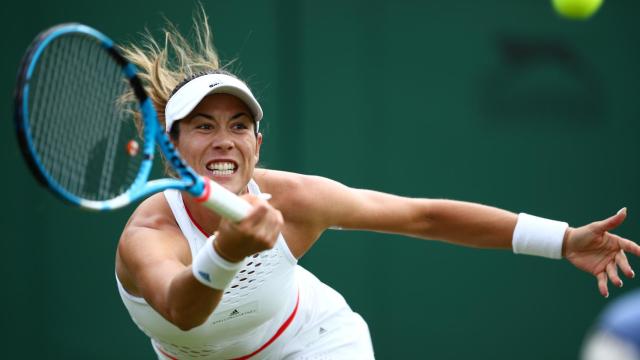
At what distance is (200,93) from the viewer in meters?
3.00

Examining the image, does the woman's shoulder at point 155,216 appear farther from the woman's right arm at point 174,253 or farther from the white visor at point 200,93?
the white visor at point 200,93

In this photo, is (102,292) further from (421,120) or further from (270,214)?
(270,214)

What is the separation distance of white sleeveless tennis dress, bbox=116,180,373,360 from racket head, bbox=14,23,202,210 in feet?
1.03

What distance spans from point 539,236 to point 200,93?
47.9 inches

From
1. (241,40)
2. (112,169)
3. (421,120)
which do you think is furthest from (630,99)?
(112,169)

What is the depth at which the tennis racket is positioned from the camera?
2342mm

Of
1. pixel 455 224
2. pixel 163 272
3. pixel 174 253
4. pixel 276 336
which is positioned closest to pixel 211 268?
pixel 163 272

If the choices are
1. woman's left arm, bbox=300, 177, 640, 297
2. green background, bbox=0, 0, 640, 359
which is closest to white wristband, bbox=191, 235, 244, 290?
woman's left arm, bbox=300, 177, 640, 297

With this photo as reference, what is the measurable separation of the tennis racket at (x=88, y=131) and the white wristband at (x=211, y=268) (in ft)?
0.34

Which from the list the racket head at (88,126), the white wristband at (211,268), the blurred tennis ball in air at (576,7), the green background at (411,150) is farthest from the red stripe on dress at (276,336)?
the blurred tennis ball in air at (576,7)

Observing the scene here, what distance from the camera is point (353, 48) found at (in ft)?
17.7

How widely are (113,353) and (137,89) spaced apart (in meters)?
2.96

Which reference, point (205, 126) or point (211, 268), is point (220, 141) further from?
point (211, 268)

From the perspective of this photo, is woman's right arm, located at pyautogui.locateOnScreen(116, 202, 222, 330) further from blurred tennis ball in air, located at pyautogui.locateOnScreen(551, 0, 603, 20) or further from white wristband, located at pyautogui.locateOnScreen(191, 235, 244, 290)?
blurred tennis ball in air, located at pyautogui.locateOnScreen(551, 0, 603, 20)
